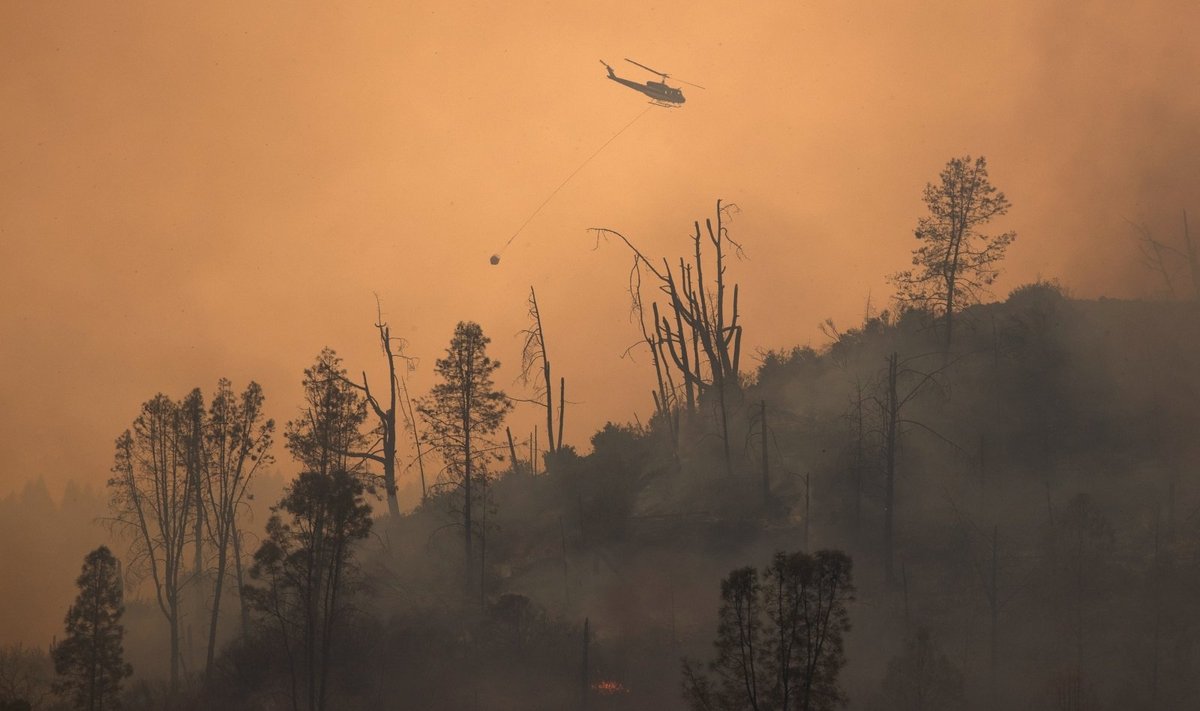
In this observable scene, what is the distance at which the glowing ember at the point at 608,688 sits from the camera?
165 ft

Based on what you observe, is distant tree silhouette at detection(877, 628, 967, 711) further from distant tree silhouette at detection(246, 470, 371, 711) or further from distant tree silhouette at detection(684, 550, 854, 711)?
distant tree silhouette at detection(246, 470, 371, 711)

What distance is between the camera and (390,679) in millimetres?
51344

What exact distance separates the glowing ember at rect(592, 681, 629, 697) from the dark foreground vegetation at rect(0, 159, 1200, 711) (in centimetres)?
16

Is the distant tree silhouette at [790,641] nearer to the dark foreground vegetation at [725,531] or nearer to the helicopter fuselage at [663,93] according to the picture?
the dark foreground vegetation at [725,531]

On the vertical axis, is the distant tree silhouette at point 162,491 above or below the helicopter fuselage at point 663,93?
below

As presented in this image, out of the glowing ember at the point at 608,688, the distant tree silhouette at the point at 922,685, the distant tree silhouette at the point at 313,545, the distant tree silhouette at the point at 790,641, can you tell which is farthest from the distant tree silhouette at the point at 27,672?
the distant tree silhouette at the point at 922,685

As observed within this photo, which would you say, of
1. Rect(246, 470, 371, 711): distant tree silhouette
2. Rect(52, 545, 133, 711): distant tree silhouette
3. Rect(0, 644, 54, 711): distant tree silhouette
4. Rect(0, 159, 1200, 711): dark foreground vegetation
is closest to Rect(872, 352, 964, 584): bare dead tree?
Rect(0, 159, 1200, 711): dark foreground vegetation

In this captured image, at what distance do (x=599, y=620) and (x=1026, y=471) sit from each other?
21.6m

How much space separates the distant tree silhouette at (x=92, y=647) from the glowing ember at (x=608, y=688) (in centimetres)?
1787

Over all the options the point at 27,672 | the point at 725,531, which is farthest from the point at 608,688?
the point at 27,672

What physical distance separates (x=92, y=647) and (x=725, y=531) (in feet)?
90.7

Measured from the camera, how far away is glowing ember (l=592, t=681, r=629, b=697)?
5025 cm

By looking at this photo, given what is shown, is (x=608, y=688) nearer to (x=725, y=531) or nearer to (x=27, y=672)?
(x=725, y=531)

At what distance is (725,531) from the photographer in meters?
59.4
